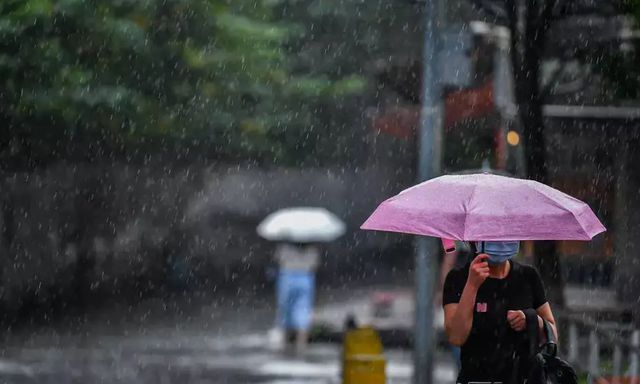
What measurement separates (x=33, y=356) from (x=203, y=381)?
3.30 metres

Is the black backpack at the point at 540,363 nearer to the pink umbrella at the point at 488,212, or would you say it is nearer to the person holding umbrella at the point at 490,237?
the person holding umbrella at the point at 490,237

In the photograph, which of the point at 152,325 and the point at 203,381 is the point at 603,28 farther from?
the point at 203,381

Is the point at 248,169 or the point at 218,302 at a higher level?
the point at 248,169

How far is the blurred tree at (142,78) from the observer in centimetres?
1758

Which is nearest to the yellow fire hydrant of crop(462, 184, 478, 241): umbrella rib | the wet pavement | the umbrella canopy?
the wet pavement

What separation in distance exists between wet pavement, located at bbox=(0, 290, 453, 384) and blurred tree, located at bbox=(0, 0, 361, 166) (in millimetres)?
3237

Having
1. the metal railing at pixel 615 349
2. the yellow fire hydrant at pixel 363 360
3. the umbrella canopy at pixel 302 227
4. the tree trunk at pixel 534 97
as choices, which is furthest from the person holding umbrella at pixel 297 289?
the yellow fire hydrant at pixel 363 360

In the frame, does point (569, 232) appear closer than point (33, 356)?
Yes

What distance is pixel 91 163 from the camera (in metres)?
29.1

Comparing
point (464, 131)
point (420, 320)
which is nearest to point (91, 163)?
point (464, 131)

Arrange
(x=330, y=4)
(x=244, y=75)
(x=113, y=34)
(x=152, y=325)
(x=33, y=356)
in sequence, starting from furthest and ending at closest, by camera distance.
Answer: (x=330, y=4)
(x=244, y=75)
(x=152, y=325)
(x=113, y=34)
(x=33, y=356)

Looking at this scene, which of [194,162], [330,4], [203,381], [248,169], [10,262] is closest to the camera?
[203,381]

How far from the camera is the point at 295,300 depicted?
16.9 meters

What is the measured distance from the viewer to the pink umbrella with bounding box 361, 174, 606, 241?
20.3 ft
